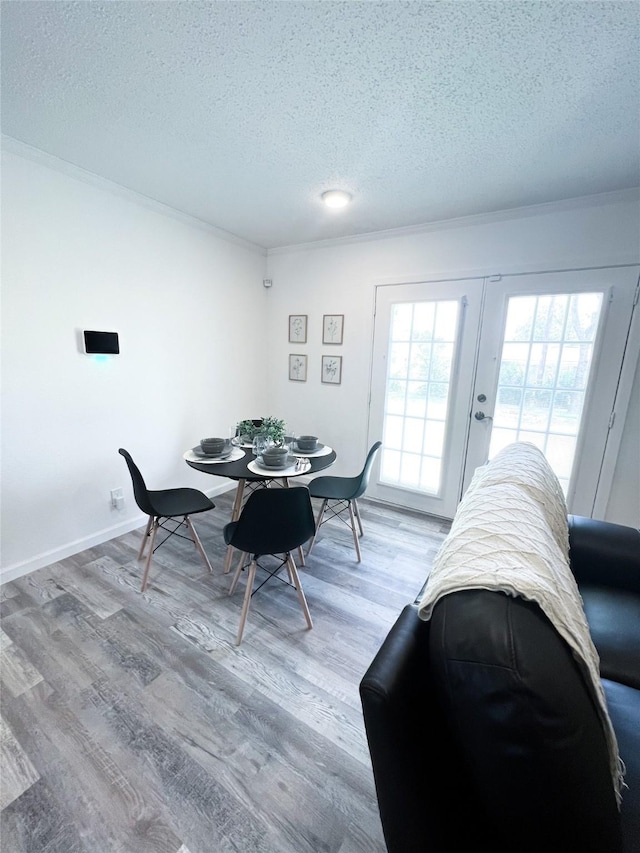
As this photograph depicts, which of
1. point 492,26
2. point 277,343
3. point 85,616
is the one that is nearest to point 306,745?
point 85,616

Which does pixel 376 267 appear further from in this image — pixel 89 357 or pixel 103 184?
pixel 89 357

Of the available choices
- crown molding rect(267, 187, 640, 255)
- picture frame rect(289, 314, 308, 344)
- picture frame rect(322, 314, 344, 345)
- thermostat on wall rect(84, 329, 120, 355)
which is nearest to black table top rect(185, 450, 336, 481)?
thermostat on wall rect(84, 329, 120, 355)

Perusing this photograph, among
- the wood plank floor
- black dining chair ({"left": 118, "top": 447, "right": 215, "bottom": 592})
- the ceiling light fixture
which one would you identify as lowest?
the wood plank floor

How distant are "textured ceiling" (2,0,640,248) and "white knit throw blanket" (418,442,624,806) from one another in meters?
1.60

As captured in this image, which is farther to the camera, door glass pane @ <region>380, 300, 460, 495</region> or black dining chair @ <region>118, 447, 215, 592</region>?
door glass pane @ <region>380, 300, 460, 495</region>

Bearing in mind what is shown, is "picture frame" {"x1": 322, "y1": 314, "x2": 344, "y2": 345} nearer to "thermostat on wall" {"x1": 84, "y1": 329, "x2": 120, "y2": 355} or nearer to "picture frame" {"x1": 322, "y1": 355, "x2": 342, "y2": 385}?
"picture frame" {"x1": 322, "y1": 355, "x2": 342, "y2": 385}

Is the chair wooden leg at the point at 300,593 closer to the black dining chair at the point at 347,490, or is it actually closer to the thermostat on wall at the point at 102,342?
the black dining chair at the point at 347,490

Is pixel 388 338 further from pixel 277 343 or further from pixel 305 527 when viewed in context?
pixel 305 527

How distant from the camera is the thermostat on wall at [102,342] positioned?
7.68 ft

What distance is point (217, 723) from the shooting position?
1.38 meters

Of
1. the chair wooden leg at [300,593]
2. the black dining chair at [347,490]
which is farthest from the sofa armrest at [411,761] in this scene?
the black dining chair at [347,490]

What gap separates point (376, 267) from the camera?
3150 millimetres

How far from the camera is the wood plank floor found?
3.54 feet

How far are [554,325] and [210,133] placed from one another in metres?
2.52
